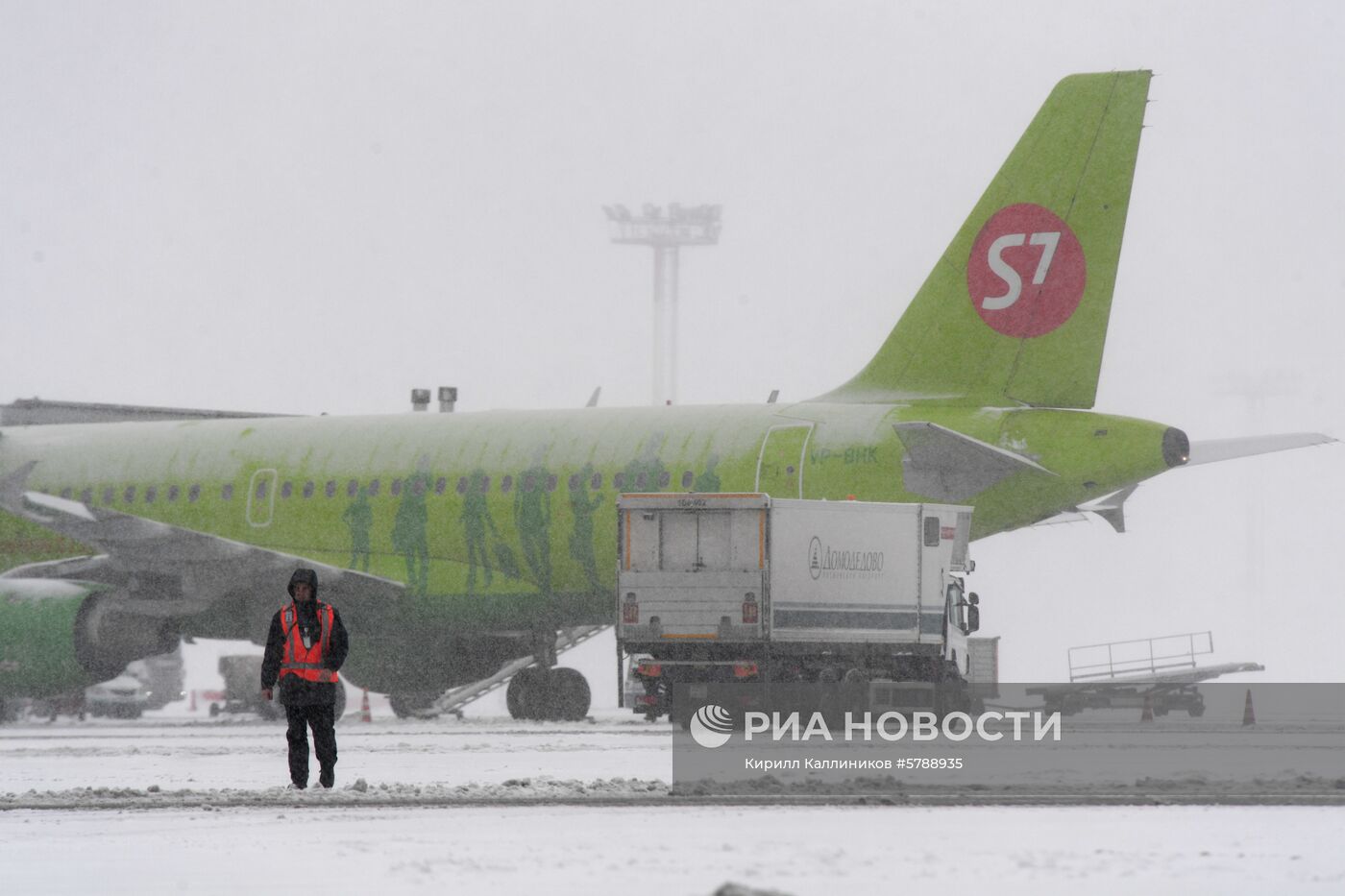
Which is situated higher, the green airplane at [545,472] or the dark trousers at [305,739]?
the green airplane at [545,472]

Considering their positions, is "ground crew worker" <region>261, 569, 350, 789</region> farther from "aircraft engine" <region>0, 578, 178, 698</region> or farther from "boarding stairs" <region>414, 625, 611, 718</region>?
"boarding stairs" <region>414, 625, 611, 718</region>

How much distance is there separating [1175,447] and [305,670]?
1387 centimetres

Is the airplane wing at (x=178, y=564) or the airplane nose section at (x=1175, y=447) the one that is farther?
the airplane wing at (x=178, y=564)

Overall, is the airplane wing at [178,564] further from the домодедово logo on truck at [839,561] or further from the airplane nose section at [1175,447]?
the airplane nose section at [1175,447]

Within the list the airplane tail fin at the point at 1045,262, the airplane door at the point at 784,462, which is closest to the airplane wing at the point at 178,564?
the airplane door at the point at 784,462

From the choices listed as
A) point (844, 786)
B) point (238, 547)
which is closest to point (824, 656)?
point (844, 786)

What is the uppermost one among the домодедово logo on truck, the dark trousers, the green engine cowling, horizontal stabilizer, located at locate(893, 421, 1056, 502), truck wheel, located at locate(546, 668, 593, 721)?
horizontal stabilizer, located at locate(893, 421, 1056, 502)

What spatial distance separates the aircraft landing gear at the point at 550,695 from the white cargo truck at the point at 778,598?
799 centimetres

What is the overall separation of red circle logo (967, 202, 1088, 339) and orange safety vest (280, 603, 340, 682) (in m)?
14.1

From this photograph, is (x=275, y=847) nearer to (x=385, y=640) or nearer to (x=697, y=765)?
(x=697, y=765)

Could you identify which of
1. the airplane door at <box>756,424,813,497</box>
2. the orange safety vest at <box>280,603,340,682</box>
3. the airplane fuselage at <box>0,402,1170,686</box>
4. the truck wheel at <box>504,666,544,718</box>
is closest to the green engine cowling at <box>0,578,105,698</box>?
the airplane fuselage at <box>0,402,1170,686</box>

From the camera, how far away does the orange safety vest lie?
15.4 metres

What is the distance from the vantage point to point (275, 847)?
11.2m

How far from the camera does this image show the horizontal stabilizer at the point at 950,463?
85.9ft
